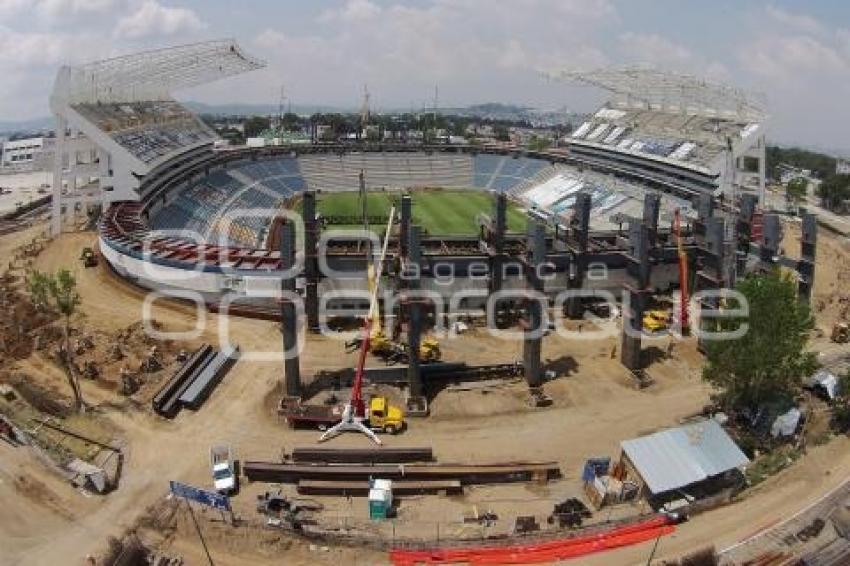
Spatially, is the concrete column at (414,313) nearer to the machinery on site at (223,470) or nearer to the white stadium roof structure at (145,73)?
the machinery on site at (223,470)

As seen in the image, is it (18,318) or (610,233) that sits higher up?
(610,233)

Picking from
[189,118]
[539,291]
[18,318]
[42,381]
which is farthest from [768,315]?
[189,118]

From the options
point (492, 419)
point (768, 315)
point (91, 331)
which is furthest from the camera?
point (91, 331)

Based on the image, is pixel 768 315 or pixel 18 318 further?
pixel 18 318

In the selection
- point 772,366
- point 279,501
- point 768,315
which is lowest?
point 279,501

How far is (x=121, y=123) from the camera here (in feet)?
241

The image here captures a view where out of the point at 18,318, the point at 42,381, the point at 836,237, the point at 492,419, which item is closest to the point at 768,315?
the point at 492,419

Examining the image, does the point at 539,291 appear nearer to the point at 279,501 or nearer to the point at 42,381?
the point at 279,501

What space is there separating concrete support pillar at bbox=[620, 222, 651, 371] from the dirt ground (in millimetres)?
1329

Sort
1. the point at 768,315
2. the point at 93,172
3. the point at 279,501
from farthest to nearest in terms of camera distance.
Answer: the point at 93,172 < the point at 768,315 < the point at 279,501

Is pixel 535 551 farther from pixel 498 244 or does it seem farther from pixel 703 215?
pixel 703 215

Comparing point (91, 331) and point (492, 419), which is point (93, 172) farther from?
point (492, 419)

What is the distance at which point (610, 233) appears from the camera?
5922cm

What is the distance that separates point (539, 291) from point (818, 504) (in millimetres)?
16798
